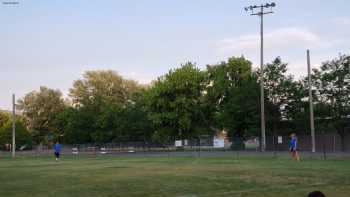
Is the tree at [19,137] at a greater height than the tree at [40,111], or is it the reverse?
the tree at [40,111]

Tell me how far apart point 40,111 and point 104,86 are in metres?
16.5

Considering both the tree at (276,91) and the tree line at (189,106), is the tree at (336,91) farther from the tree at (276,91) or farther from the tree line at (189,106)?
the tree at (276,91)

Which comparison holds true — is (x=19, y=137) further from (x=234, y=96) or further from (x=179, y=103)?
(x=234, y=96)

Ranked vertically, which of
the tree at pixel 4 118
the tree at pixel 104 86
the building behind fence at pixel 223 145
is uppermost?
the tree at pixel 104 86

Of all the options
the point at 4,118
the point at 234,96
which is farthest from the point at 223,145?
the point at 4,118

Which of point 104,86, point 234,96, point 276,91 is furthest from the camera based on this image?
point 104,86

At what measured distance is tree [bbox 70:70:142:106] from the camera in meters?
120

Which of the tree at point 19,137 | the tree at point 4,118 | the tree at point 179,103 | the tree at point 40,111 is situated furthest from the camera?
the tree at point 40,111

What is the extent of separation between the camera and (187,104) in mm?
85000

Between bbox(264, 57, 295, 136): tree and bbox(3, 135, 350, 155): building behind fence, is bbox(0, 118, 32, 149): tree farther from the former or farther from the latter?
bbox(264, 57, 295, 136): tree

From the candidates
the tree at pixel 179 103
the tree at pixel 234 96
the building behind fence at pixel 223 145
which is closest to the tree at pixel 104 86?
the building behind fence at pixel 223 145

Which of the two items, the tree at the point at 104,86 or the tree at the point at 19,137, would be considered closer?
the tree at the point at 19,137

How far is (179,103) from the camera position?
8512 cm

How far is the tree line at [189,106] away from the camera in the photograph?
63.7m
